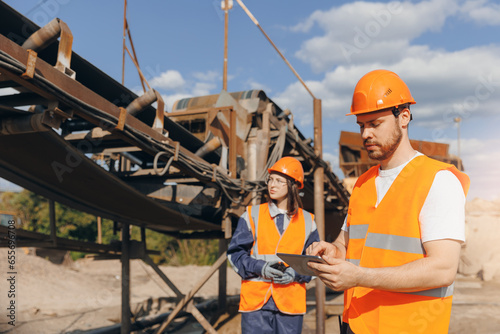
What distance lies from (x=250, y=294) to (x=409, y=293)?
1.98 metres

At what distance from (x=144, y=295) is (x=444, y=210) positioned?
12397mm

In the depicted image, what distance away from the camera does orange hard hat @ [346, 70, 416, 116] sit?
2000 millimetres

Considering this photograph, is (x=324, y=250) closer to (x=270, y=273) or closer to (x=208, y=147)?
(x=270, y=273)

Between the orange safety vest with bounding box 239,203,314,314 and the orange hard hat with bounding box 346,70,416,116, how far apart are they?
192 cm

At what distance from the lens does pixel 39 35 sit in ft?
9.59

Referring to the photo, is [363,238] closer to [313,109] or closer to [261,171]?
[261,171]

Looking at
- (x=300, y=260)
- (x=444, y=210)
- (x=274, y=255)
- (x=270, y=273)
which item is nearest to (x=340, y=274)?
(x=300, y=260)

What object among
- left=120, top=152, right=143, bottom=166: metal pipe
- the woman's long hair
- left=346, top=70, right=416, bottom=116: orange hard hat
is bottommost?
the woman's long hair

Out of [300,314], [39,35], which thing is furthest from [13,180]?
[300,314]

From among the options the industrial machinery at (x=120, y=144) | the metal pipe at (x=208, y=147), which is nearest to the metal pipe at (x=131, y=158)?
the industrial machinery at (x=120, y=144)

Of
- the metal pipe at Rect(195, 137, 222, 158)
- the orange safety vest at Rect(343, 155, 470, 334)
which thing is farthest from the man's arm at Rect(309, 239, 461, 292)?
the metal pipe at Rect(195, 137, 222, 158)

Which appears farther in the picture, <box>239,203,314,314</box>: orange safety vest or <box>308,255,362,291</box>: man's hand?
<box>239,203,314,314</box>: orange safety vest

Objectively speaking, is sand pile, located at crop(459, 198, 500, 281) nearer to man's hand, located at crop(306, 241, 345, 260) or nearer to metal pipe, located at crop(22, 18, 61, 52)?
man's hand, located at crop(306, 241, 345, 260)

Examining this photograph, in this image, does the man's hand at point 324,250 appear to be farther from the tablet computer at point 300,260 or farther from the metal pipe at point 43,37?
the metal pipe at point 43,37
